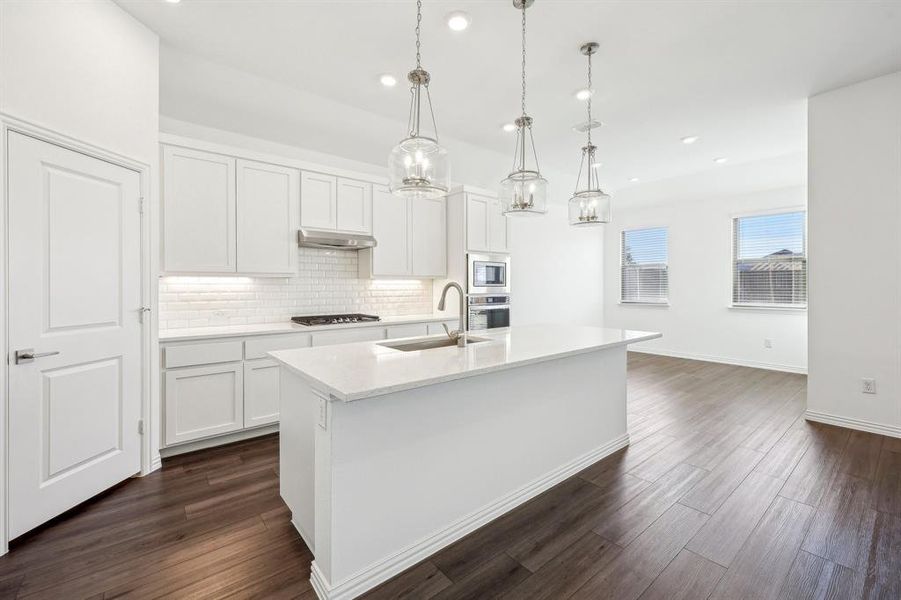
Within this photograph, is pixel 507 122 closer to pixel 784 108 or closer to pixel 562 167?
pixel 562 167

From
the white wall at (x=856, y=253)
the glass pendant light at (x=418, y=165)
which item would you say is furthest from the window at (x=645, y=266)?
the glass pendant light at (x=418, y=165)

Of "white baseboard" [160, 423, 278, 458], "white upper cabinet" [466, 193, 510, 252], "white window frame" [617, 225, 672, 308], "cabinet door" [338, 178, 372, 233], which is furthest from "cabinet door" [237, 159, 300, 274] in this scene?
"white window frame" [617, 225, 672, 308]

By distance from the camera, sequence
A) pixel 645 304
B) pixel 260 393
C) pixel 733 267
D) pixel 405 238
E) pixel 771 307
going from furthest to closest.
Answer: pixel 645 304 < pixel 733 267 < pixel 771 307 < pixel 405 238 < pixel 260 393

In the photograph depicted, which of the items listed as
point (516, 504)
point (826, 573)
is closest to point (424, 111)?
point (516, 504)

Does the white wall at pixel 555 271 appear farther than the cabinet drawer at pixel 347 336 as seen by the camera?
Yes

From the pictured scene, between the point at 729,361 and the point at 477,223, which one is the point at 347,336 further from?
the point at 729,361

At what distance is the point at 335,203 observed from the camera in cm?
403

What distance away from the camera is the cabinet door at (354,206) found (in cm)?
408

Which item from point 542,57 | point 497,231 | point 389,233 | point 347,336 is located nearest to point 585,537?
point 347,336

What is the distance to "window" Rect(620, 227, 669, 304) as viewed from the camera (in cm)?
707

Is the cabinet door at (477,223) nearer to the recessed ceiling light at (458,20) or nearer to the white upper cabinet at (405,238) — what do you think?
the white upper cabinet at (405,238)

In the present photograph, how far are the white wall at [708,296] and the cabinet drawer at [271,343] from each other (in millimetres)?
6218

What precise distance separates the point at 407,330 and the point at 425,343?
5.50ft

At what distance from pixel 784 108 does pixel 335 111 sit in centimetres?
441
